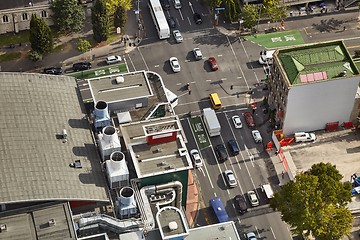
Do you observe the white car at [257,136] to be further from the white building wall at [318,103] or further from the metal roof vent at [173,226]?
the metal roof vent at [173,226]

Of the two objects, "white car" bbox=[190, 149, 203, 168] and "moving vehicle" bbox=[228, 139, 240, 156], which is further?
"moving vehicle" bbox=[228, 139, 240, 156]

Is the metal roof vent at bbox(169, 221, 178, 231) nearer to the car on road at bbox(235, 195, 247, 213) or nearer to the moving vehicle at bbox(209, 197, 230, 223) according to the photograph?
the moving vehicle at bbox(209, 197, 230, 223)

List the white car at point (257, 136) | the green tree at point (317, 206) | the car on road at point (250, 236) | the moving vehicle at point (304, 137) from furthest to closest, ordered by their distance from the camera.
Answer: the moving vehicle at point (304, 137) < the white car at point (257, 136) < the car on road at point (250, 236) < the green tree at point (317, 206)

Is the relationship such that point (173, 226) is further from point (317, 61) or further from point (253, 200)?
point (317, 61)

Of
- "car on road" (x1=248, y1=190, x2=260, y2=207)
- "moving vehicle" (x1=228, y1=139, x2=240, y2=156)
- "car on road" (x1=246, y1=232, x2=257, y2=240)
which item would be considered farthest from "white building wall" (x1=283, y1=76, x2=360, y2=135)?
"car on road" (x1=246, y1=232, x2=257, y2=240)

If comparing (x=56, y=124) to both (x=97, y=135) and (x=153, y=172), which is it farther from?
(x=153, y=172)

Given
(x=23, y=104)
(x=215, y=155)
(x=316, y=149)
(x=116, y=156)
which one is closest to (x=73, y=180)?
(x=116, y=156)

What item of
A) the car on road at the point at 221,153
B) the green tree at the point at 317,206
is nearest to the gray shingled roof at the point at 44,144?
the car on road at the point at 221,153
